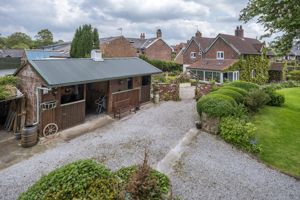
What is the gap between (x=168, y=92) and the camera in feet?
78.3

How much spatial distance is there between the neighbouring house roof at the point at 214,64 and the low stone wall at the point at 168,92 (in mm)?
14505

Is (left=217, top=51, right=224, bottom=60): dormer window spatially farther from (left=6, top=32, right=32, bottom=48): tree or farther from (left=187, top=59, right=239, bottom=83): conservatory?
(left=6, top=32, right=32, bottom=48): tree

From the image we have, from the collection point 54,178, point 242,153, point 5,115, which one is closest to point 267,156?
point 242,153

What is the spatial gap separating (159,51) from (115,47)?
682 inches

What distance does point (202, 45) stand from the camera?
148 feet

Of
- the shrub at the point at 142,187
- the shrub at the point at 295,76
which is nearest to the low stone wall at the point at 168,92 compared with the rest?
the shrub at the point at 142,187

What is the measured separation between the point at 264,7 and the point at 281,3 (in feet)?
3.14

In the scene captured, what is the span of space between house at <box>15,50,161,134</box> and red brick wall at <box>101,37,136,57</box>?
16339mm

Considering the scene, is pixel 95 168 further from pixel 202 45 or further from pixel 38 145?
pixel 202 45

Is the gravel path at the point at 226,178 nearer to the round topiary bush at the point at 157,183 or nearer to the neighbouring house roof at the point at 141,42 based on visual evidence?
the round topiary bush at the point at 157,183

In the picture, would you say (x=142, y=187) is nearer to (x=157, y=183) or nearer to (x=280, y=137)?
(x=157, y=183)

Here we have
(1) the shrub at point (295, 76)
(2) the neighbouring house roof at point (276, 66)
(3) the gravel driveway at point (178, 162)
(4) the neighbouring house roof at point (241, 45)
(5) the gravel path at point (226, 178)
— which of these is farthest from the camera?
(1) the shrub at point (295, 76)

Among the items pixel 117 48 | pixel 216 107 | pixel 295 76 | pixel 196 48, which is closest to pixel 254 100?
pixel 216 107

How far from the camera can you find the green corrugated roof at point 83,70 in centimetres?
1344
